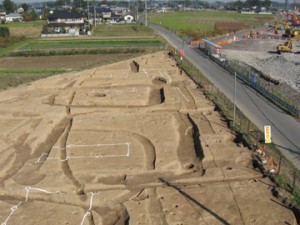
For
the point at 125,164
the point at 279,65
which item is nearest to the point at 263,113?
the point at 125,164

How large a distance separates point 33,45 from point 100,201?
5739 centimetres

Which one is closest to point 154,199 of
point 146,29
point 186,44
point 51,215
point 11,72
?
point 51,215

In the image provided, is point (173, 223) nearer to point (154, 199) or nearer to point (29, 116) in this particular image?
point (154, 199)

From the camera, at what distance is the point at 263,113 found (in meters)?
28.3

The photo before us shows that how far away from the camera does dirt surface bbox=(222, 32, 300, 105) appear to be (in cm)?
3694

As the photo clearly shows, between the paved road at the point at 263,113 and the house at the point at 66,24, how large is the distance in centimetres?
4891

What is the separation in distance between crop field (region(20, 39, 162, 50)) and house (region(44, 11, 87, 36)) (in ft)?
43.9

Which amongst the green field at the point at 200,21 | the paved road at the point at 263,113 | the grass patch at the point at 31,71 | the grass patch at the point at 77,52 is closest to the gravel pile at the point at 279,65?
the paved road at the point at 263,113

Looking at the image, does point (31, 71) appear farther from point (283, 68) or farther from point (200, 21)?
point (200, 21)

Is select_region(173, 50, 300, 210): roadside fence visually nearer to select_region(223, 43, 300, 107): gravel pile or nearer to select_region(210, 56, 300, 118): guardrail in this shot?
select_region(210, 56, 300, 118): guardrail

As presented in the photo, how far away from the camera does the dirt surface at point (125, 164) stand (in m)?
15.8

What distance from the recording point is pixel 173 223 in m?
14.8

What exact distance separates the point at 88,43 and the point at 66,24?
23.5 metres

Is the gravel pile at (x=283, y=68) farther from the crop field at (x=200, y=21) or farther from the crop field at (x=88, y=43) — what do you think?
the crop field at (x=200, y=21)
